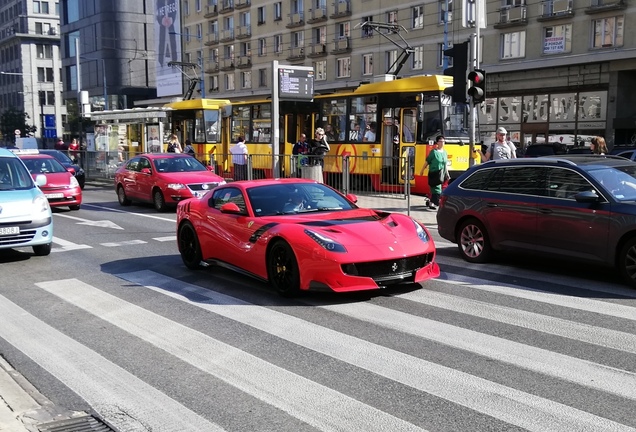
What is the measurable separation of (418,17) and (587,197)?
41.0 m

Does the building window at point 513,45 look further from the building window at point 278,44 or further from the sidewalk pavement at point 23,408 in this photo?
the sidewalk pavement at point 23,408

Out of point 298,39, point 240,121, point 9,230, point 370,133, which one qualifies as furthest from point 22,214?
point 298,39

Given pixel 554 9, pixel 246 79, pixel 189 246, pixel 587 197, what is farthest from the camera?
pixel 246 79

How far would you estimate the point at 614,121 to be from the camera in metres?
36.4

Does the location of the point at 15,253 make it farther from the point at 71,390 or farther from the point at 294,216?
the point at 71,390

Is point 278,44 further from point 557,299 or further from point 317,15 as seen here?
point 557,299

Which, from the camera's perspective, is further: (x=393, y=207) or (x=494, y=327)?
(x=393, y=207)

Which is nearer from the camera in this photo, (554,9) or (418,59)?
(554,9)

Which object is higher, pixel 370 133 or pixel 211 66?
pixel 211 66

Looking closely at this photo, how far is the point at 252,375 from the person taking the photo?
538 centimetres

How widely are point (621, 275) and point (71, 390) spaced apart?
6326 mm

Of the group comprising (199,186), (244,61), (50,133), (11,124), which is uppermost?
(244,61)

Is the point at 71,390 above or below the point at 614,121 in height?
below

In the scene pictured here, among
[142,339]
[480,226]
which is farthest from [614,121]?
[142,339]
